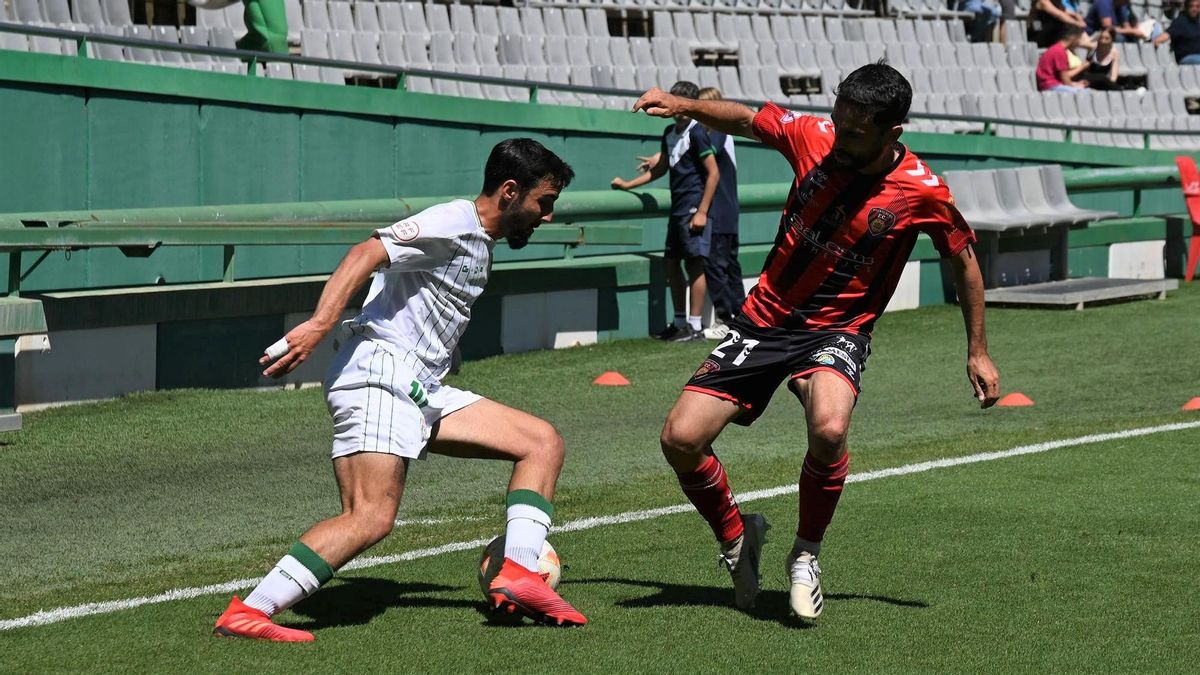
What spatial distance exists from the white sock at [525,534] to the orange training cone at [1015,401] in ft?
19.0

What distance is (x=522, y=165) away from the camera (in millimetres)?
5344

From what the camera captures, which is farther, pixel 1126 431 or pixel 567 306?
pixel 567 306

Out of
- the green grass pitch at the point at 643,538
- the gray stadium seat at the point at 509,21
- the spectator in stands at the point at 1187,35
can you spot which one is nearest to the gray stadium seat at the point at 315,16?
the gray stadium seat at the point at 509,21

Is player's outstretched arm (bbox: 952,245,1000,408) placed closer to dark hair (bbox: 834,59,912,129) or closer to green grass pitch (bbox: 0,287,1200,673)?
dark hair (bbox: 834,59,912,129)

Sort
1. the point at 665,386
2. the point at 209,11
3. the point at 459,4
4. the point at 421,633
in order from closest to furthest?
the point at 421,633 → the point at 665,386 → the point at 209,11 → the point at 459,4

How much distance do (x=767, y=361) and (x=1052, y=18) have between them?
792 inches

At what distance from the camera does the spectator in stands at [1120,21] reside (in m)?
24.4

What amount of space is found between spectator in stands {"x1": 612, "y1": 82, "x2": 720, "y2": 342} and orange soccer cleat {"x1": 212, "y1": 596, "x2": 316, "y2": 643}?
7987 millimetres

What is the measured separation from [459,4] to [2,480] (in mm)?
11224

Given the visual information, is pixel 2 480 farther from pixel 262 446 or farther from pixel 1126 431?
pixel 1126 431

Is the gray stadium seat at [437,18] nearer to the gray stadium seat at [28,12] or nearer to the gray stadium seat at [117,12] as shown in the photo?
the gray stadium seat at [117,12]

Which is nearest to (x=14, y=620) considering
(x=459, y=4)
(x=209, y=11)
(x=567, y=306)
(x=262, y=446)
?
(x=262, y=446)

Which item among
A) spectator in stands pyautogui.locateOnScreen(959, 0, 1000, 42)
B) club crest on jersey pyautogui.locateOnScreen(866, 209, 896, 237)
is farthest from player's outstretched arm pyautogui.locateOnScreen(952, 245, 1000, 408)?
spectator in stands pyautogui.locateOnScreen(959, 0, 1000, 42)

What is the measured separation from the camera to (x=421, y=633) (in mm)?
5258
